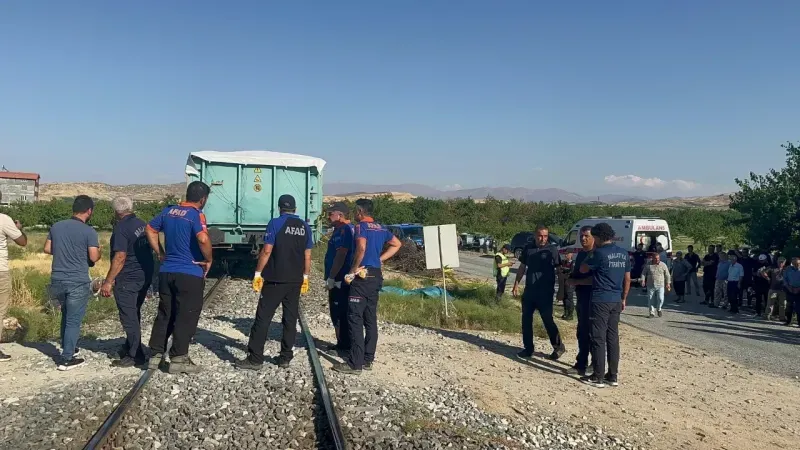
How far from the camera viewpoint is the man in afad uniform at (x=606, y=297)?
23.7ft

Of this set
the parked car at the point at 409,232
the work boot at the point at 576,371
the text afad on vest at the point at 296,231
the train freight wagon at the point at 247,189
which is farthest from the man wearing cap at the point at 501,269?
the parked car at the point at 409,232

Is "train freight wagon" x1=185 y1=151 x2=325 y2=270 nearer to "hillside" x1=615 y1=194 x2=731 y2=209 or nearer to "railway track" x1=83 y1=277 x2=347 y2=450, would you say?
"railway track" x1=83 y1=277 x2=347 y2=450

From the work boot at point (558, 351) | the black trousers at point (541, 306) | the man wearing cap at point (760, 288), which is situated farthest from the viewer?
the man wearing cap at point (760, 288)

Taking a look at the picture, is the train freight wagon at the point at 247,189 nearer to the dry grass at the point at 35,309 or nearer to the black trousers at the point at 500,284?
the dry grass at the point at 35,309

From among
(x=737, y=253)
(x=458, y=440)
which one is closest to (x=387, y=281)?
(x=737, y=253)

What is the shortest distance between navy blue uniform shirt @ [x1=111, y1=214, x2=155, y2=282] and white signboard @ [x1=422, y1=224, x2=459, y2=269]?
5.84 metres

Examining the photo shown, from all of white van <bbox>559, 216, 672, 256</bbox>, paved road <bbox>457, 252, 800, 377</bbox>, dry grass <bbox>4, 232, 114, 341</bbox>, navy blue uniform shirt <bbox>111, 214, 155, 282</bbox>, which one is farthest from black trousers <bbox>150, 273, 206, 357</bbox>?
white van <bbox>559, 216, 672, 256</bbox>

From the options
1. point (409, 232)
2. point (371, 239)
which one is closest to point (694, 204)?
point (409, 232)

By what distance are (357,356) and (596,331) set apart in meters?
2.67

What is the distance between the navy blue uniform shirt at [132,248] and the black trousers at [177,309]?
0.54 m

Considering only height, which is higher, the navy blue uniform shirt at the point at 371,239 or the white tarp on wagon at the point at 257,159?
the white tarp on wagon at the point at 257,159

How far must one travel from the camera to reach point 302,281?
679cm

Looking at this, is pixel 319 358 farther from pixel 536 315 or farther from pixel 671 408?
pixel 536 315

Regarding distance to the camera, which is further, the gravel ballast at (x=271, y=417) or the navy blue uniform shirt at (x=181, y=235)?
the navy blue uniform shirt at (x=181, y=235)
